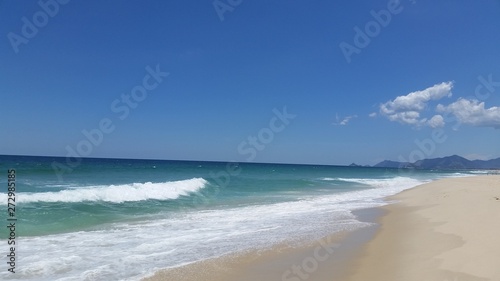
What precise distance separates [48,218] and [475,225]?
13.8m

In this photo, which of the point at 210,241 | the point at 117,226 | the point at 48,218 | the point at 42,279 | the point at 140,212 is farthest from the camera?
the point at 140,212

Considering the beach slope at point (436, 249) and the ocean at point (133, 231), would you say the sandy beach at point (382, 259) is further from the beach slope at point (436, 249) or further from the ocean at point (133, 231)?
the ocean at point (133, 231)

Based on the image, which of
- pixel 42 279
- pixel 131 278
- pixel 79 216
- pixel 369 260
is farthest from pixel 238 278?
pixel 79 216

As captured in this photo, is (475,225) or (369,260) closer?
(369,260)

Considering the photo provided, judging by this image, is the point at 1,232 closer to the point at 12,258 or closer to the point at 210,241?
the point at 12,258

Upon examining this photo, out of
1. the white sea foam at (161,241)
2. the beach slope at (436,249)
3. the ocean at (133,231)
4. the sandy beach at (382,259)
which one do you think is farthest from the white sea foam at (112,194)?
the beach slope at (436,249)

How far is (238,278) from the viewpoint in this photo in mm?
6426

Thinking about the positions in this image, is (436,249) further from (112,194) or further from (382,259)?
(112,194)

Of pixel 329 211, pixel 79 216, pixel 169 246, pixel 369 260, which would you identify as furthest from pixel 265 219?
pixel 79 216

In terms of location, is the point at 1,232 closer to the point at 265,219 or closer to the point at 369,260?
the point at 265,219

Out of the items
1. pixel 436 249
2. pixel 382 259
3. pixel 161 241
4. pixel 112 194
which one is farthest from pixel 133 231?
pixel 112 194

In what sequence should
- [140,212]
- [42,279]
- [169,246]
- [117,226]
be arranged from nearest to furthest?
[42,279], [169,246], [117,226], [140,212]

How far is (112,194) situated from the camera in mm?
19891

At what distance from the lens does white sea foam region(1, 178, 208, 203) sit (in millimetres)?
17328
